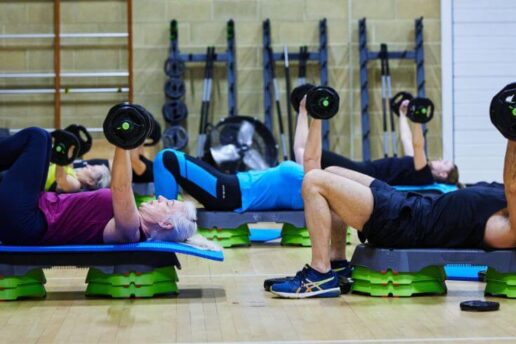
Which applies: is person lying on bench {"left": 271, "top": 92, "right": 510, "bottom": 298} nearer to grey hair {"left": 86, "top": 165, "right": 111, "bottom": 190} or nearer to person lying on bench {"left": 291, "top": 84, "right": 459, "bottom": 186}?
person lying on bench {"left": 291, "top": 84, "right": 459, "bottom": 186}

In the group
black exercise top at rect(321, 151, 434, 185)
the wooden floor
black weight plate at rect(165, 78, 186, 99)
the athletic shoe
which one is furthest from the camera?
black weight plate at rect(165, 78, 186, 99)

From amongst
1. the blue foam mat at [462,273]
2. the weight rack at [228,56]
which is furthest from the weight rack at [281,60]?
the blue foam mat at [462,273]

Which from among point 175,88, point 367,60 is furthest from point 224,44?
point 367,60

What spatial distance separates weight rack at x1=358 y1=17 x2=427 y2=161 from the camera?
10.4m

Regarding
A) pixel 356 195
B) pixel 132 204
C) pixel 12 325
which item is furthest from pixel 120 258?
pixel 356 195

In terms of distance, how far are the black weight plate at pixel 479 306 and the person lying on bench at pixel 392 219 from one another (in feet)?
1.02

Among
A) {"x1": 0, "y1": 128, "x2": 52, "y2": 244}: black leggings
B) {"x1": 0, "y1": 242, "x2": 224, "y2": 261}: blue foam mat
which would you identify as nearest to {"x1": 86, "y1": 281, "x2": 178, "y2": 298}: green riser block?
{"x1": 0, "y1": 242, "x2": 224, "y2": 261}: blue foam mat

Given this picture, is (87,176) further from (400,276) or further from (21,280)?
(400,276)

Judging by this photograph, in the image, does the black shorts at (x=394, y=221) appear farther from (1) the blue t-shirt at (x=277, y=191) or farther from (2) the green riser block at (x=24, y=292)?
(1) the blue t-shirt at (x=277, y=191)

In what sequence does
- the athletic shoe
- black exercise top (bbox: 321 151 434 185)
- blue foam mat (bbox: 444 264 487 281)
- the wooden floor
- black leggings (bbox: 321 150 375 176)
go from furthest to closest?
black exercise top (bbox: 321 151 434 185) → black leggings (bbox: 321 150 375 176) → blue foam mat (bbox: 444 264 487 281) → the athletic shoe → the wooden floor

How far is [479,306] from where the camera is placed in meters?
3.61

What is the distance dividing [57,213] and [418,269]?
1.55m

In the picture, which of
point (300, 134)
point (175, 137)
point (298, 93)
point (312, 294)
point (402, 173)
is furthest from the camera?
point (175, 137)

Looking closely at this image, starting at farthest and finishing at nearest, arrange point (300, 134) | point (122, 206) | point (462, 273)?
1. point (300, 134)
2. point (462, 273)
3. point (122, 206)
